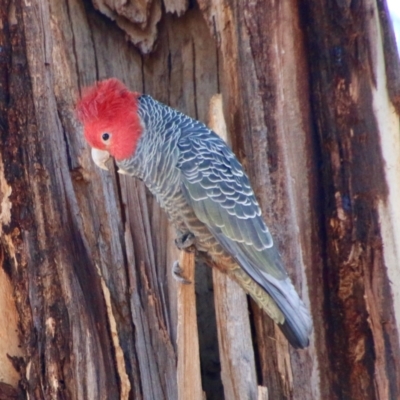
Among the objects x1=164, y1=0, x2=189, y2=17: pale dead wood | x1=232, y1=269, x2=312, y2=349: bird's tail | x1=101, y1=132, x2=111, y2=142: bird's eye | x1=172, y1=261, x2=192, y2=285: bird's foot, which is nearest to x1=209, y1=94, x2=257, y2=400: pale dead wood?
x1=232, y1=269, x2=312, y2=349: bird's tail

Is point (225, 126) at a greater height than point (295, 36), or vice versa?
point (295, 36)

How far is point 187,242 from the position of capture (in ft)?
11.2

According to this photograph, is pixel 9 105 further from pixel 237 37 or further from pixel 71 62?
pixel 237 37

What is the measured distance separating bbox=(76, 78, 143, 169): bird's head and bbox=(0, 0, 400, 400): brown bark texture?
0.96 ft

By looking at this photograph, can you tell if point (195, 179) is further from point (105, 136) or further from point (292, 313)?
point (292, 313)

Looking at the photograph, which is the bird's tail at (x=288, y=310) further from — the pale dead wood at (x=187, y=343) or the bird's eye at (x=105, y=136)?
the bird's eye at (x=105, y=136)

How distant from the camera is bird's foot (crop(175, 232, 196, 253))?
11.2 ft

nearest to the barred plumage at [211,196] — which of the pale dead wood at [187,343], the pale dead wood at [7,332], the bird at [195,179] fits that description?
the bird at [195,179]

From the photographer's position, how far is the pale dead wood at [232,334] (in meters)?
3.30

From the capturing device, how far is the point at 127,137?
10.8ft

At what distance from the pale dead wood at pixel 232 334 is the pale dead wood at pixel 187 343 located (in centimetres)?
25

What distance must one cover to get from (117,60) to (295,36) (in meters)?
1.00

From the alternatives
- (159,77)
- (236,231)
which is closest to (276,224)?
(236,231)

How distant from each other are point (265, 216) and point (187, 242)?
413 millimetres
